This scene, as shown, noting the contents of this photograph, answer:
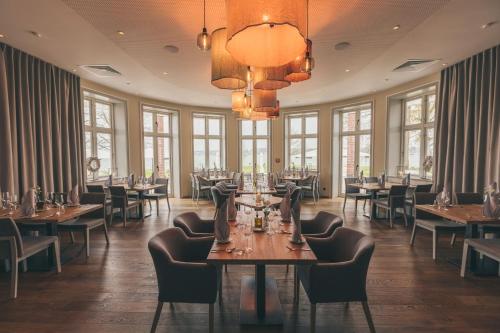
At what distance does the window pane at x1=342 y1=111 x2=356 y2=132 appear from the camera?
352 inches

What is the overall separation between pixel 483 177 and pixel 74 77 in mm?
8697

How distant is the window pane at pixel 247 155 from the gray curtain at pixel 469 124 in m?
6.12

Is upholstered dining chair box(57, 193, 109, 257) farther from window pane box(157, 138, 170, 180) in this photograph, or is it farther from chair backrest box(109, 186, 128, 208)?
window pane box(157, 138, 170, 180)

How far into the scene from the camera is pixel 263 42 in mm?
1908

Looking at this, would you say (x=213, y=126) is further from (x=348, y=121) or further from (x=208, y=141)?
(x=348, y=121)

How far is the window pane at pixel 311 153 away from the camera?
961 cm

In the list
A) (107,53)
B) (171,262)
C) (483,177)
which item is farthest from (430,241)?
(107,53)

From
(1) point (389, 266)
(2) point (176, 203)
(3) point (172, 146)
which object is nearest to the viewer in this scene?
(1) point (389, 266)

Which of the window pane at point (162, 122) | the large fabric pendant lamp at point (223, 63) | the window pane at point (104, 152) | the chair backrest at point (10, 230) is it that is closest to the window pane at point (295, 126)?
the window pane at point (162, 122)

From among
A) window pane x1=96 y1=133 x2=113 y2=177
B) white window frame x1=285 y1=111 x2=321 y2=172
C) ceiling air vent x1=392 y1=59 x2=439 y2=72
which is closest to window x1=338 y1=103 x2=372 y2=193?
white window frame x1=285 y1=111 x2=321 y2=172

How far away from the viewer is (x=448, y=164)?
5.35 meters

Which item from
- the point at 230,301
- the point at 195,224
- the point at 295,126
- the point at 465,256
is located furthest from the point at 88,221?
the point at 295,126

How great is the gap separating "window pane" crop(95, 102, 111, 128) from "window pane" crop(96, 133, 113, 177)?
297 millimetres

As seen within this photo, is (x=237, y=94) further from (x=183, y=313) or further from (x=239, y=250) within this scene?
(x=183, y=313)
